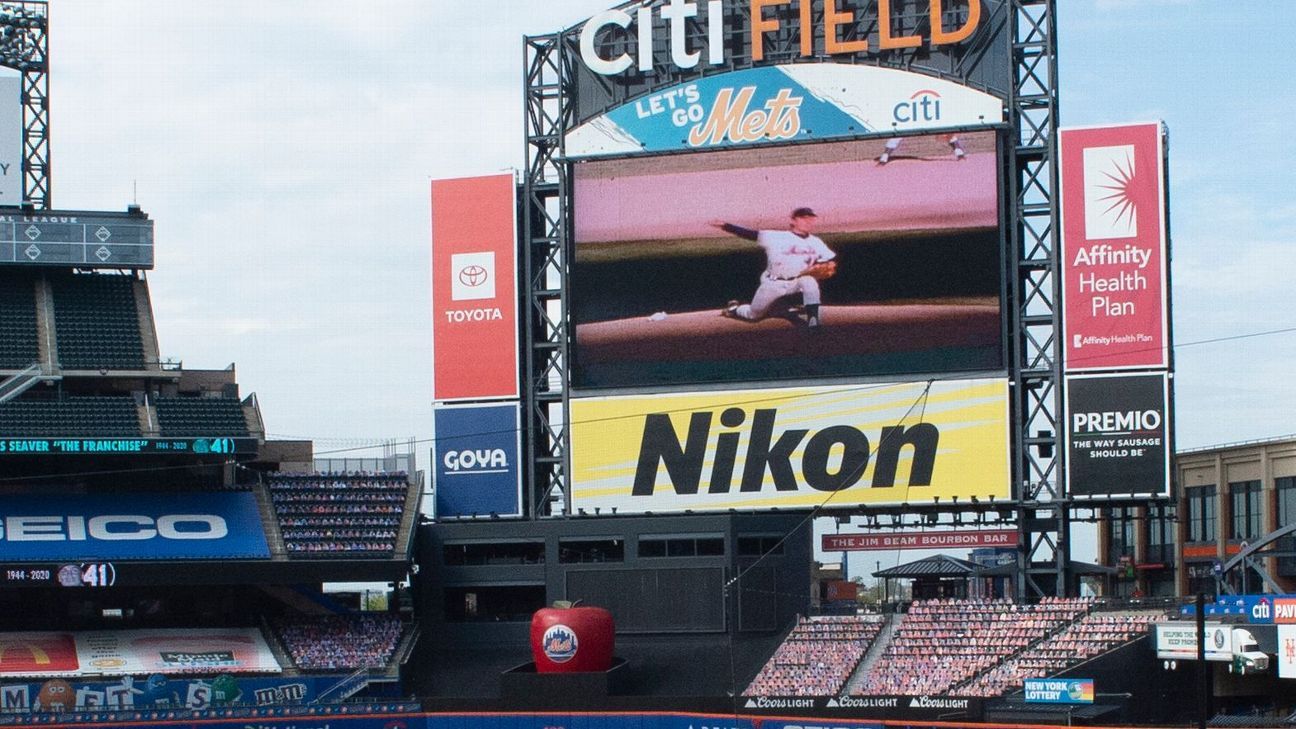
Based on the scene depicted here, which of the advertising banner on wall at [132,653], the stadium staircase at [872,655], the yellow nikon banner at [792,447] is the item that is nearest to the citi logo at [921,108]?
the yellow nikon banner at [792,447]

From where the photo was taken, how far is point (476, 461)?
5703cm

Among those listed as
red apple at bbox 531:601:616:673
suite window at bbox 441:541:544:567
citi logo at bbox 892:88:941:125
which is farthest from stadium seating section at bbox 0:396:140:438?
citi logo at bbox 892:88:941:125

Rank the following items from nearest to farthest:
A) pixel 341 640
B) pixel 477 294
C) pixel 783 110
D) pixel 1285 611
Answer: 1. pixel 1285 611
2. pixel 783 110
3. pixel 477 294
4. pixel 341 640

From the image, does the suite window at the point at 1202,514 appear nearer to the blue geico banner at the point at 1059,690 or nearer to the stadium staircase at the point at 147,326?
the blue geico banner at the point at 1059,690

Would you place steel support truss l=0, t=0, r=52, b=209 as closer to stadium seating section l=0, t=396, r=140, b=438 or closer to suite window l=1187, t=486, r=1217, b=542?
stadium seating section l=0, t=396, r=140, b=438

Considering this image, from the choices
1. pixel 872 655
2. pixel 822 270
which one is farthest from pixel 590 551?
pixel 822 270

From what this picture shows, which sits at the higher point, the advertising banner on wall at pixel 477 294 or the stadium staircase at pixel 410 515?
the advertising banner on wall at pixel 477 294

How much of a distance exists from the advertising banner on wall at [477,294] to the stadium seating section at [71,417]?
9.62 m

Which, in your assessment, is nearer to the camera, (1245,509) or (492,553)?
(492,553)

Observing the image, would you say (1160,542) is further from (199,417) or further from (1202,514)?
(199,417)

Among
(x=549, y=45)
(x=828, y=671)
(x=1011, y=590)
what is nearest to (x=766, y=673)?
(x=828, y=671)

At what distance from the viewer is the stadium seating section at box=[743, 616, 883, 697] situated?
50.2 metres

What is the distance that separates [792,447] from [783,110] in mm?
10238

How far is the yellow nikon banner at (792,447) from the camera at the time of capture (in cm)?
5300
